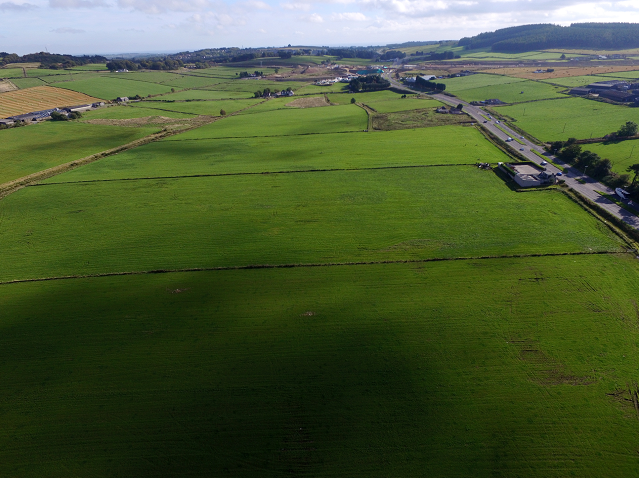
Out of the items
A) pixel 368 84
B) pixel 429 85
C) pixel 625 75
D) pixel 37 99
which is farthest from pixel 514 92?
pixel 37 99

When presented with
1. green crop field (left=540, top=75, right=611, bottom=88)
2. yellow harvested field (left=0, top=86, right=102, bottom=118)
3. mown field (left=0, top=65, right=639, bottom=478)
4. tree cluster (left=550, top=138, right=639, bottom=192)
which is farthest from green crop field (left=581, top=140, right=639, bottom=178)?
yellow harvested field (left=0, top=86, right=102, bottom=118)

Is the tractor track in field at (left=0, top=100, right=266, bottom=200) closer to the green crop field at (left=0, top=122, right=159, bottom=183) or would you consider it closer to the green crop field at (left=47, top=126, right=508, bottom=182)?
the green crop field at (left=0, top=122, right=159, bottom=183)

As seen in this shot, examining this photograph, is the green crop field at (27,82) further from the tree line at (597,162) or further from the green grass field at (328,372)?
the tree line at (597,162)

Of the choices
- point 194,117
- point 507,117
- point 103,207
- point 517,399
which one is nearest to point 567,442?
point 517,399

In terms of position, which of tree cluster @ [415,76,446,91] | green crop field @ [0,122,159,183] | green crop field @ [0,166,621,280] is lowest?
green crop field @ [0,166,621,280]

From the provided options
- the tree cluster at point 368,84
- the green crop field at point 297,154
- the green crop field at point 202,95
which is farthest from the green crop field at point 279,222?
the tree cluster at point 368,84

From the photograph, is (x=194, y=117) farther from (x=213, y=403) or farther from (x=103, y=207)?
(x=213, y=403)

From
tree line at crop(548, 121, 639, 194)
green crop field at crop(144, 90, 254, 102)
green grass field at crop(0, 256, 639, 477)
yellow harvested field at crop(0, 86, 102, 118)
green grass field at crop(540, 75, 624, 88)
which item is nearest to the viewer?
green grass field at crop(0, 256, 639, 477)

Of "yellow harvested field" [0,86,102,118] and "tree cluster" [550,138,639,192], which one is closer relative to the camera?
"tree cluster" [550,138,639,192]
